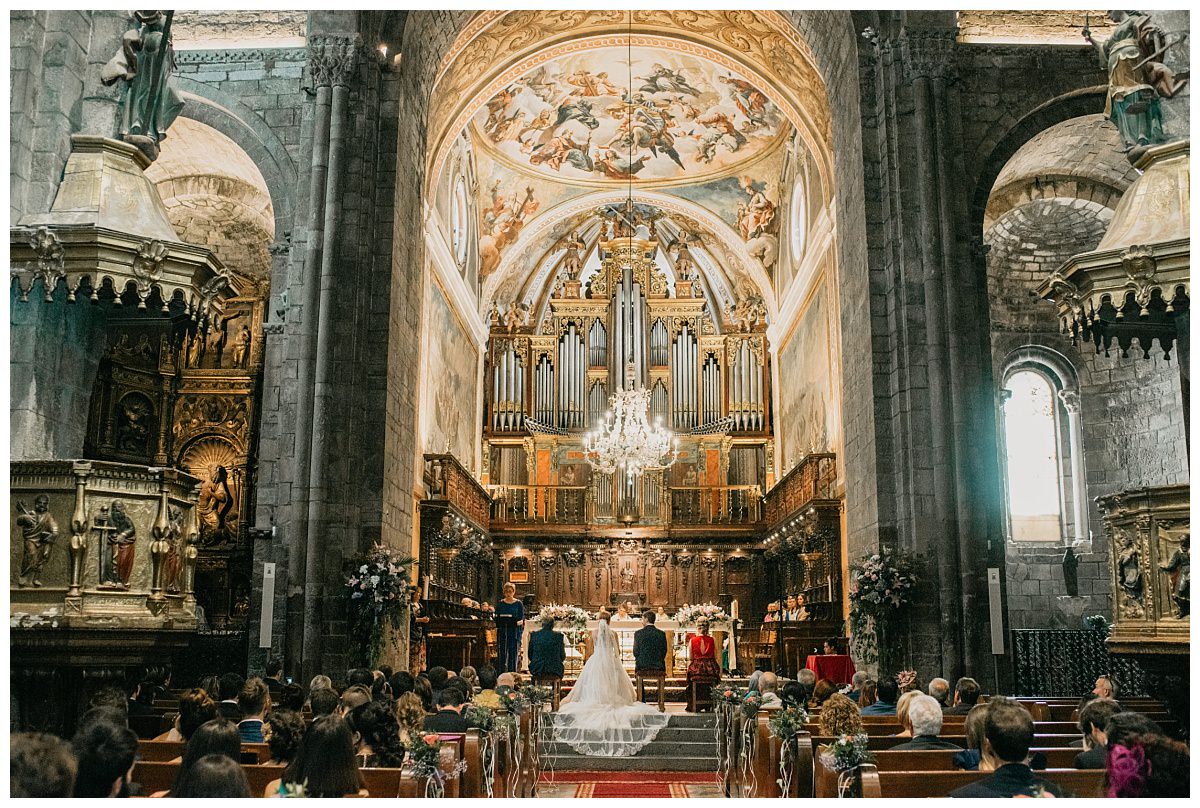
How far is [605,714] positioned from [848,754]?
23.6ft

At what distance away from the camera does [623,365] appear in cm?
2720

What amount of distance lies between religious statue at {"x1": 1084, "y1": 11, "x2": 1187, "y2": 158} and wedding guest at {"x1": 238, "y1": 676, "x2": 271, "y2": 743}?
7.51m

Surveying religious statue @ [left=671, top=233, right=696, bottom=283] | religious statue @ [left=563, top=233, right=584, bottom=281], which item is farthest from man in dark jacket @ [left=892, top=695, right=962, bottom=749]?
religious statue @ [left=563, top=233, right=584, bottom=281]

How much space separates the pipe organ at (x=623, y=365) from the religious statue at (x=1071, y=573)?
938 cm

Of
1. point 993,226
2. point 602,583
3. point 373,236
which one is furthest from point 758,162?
point 373,236

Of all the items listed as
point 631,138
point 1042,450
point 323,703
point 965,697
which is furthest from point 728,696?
point 631,138

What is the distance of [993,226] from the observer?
1872 centimetres

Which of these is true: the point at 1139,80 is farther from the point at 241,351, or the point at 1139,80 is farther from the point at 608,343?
the point at 608,343

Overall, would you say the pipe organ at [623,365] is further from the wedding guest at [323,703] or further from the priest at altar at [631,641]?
the wedding guest at [323,703]

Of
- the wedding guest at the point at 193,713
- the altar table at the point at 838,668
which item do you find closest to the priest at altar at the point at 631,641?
the altar table at the point at 838,668
